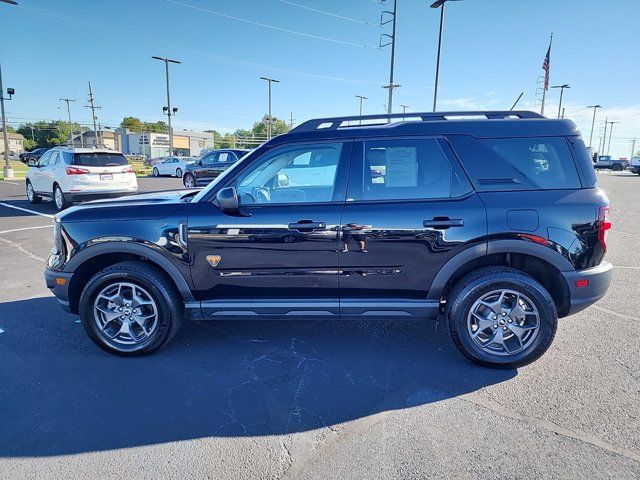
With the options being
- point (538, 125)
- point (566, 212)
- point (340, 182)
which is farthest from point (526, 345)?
point (340, 182)

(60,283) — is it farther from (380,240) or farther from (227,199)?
(380,240)

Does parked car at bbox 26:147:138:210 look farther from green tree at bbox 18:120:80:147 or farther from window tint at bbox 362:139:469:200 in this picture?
green tree at bbox 18:120:80:147

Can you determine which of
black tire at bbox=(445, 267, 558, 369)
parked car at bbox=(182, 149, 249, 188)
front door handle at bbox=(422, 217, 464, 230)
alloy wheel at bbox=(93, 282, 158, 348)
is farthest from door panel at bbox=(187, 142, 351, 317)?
parked car at bbox=(182, 149, 249, 188)

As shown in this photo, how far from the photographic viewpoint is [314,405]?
2867 millimetres

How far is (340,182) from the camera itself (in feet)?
11.1

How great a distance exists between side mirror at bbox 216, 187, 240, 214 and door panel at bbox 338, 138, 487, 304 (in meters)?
0.85

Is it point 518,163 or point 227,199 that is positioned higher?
point 518,163

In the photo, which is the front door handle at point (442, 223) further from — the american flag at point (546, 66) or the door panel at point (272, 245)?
the american flag at point (546, 66)

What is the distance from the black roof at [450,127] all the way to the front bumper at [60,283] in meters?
2.09

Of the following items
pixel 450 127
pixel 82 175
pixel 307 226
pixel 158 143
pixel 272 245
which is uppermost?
pixel 158 143

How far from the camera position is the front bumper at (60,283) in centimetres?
355

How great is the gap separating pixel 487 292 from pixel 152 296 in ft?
8.93

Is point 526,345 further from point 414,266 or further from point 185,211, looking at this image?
point 185,211

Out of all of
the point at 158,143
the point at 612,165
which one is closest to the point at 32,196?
the point at 612,165
